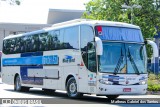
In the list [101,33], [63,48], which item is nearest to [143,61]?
[101,33]

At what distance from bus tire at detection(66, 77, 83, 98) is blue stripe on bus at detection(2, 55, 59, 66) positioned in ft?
5.42

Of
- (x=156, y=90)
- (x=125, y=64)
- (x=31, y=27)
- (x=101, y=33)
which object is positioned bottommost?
(x=156, y=90)

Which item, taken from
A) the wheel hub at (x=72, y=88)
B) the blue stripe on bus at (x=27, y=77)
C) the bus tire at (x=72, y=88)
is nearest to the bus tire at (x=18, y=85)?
the blue stripe on bus at (x=27, y=77)

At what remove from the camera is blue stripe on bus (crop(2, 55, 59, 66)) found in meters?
20.6

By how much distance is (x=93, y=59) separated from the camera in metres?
16.9

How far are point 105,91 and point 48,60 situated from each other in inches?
215

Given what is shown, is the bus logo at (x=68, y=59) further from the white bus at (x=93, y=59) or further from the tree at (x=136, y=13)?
the tree at (x=136, y=13)

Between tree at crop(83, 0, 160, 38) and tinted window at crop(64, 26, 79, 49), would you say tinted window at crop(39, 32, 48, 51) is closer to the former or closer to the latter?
tinted window at crop(64, 26, 79, 49)

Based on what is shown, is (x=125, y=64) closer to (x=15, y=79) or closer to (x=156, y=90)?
(x=156, y=90)

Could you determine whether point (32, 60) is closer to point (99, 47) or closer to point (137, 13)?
point (99, 47)

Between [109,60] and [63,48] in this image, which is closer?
[109,60]

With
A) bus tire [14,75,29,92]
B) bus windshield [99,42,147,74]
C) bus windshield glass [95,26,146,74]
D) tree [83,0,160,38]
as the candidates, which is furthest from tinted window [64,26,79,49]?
tree [83,0,160,38]

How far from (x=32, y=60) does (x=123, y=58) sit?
24.7 feet

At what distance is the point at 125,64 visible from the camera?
17.0m
